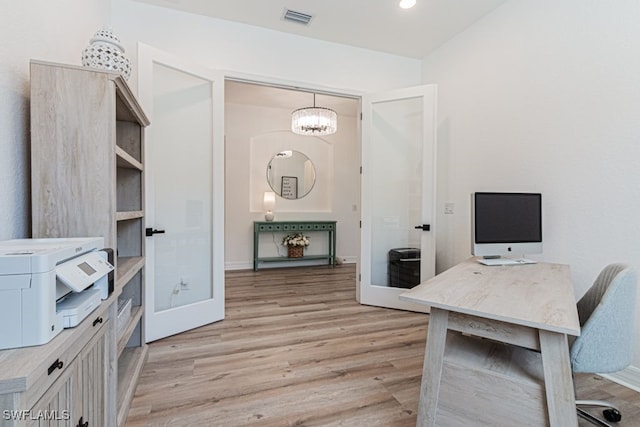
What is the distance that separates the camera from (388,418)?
165cm

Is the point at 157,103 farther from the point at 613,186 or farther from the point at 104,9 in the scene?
the point at 613,186

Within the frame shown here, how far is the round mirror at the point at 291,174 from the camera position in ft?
18.5

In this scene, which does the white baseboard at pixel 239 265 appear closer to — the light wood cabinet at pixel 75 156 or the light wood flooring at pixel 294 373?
the light wood flooring at pixel 294 373

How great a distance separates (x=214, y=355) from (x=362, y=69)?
126 inches

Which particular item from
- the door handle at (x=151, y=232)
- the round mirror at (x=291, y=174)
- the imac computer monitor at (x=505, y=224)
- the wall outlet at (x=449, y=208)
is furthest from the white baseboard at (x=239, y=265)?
the imac computer monitor at (x=505, y=224)

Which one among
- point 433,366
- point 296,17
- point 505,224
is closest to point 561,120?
point 505,224

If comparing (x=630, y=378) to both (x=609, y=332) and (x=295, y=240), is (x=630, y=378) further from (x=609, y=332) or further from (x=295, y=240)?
(x=295, y=240)

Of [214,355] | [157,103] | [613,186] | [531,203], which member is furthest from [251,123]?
[613,186]

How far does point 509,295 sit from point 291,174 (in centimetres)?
462

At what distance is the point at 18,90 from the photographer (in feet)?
4.57

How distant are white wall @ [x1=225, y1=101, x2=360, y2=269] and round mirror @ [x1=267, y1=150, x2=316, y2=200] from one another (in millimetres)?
95

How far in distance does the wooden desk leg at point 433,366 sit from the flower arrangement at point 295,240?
4.18m

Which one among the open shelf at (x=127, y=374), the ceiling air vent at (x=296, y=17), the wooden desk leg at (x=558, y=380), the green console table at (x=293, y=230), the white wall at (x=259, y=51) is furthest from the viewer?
the green console table at (x=293, y=230)

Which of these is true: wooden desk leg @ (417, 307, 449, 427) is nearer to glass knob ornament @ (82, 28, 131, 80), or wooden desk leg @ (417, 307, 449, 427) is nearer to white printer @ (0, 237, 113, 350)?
white printer @ (0, 237, 113, 350)
